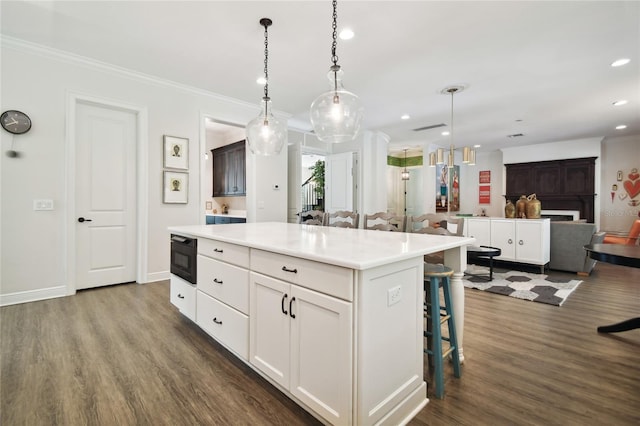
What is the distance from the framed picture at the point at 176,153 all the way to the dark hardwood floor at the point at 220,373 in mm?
A: 1997

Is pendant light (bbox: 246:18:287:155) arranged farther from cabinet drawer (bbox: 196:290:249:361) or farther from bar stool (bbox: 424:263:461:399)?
bar stool (bbox: 424:263:461:399)

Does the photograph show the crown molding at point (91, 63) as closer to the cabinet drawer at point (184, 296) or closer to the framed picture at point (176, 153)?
the framed picture at point (176, 153)

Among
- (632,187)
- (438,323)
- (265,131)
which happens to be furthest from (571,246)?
(265,131)

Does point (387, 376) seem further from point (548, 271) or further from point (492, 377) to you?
point (548, 271)

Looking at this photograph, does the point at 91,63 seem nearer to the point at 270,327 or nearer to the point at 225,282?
the point at 225,282

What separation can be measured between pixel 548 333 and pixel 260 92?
4.35 metres

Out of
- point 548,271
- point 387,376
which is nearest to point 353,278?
point 387,376

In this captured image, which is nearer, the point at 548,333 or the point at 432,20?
the point at 548,333

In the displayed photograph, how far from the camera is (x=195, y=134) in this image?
14.4ft

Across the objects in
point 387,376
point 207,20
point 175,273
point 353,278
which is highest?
point 207,20

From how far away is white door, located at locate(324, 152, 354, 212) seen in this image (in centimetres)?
649

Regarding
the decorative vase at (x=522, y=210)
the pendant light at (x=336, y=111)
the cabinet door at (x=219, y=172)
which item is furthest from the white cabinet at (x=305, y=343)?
the cabinet door at (x=219, y=172)

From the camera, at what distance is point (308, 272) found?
139 centimetres

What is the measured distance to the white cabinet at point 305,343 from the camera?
1.25m
